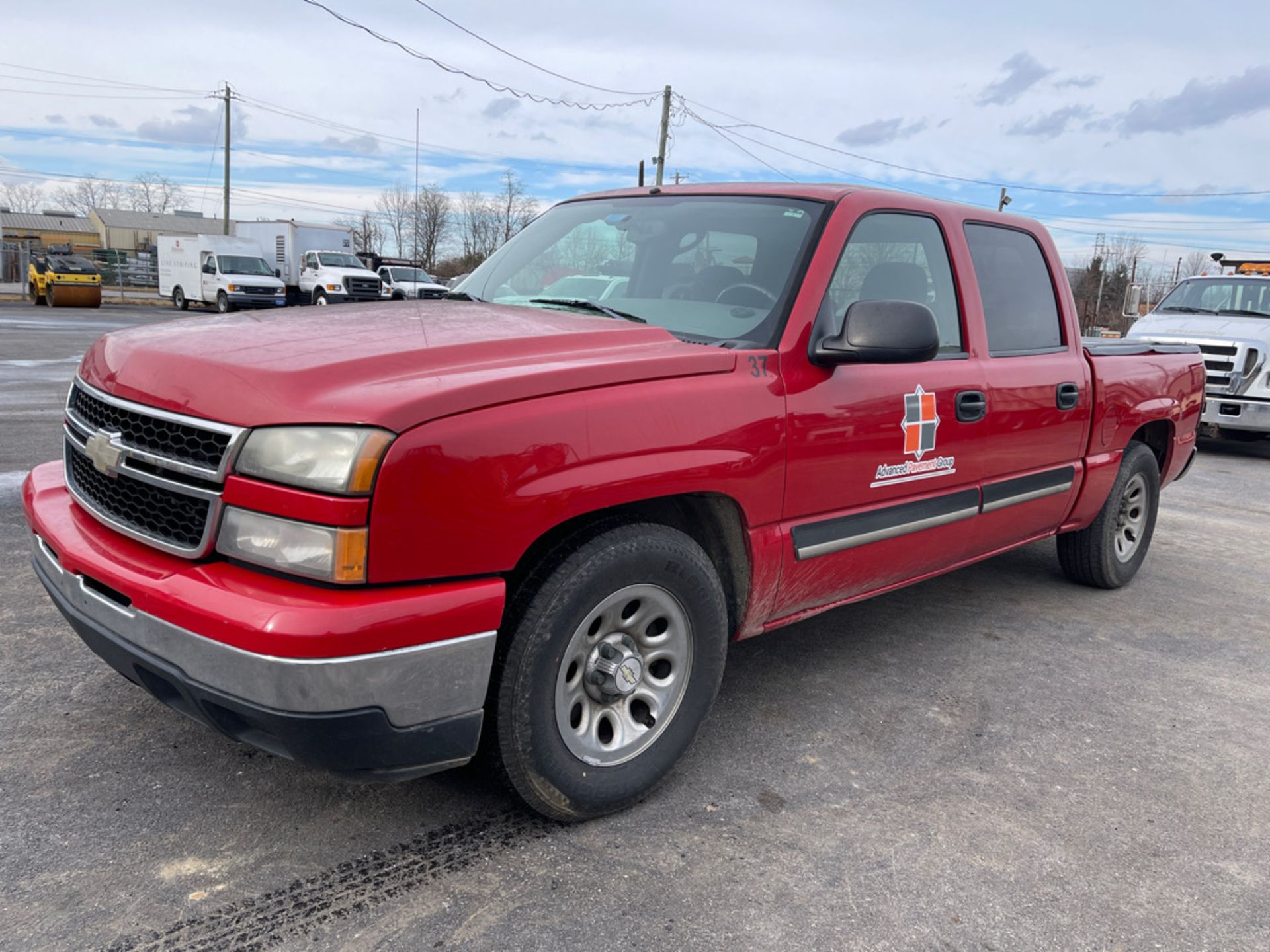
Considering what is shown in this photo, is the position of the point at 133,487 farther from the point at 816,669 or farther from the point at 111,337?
the point at 816,669

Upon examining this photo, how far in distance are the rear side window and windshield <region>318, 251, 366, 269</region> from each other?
30.4m

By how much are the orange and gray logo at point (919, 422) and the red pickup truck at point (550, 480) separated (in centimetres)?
2

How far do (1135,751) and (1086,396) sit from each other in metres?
1.71

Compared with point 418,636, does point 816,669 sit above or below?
below

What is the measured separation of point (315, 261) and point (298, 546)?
32374 mm

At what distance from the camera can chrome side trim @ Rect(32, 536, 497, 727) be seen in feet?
6.61

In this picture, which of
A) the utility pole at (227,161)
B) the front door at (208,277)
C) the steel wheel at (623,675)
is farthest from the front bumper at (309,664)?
the utility pole at (227,161)

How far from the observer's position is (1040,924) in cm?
233

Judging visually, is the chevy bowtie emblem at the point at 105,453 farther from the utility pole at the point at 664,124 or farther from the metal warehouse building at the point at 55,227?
the metal warehouse building at the point at 55,227

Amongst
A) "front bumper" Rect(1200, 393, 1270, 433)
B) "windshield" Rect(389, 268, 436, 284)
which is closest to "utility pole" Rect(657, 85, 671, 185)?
"windshield" Rect(389, 268, 436, 284)

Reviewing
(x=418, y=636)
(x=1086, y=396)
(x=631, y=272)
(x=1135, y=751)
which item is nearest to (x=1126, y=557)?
(x=1086, y=396)

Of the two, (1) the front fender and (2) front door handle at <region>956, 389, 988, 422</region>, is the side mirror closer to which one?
(1) the front fender

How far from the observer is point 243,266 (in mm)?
30406

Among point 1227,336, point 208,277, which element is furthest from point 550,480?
point 208,277
